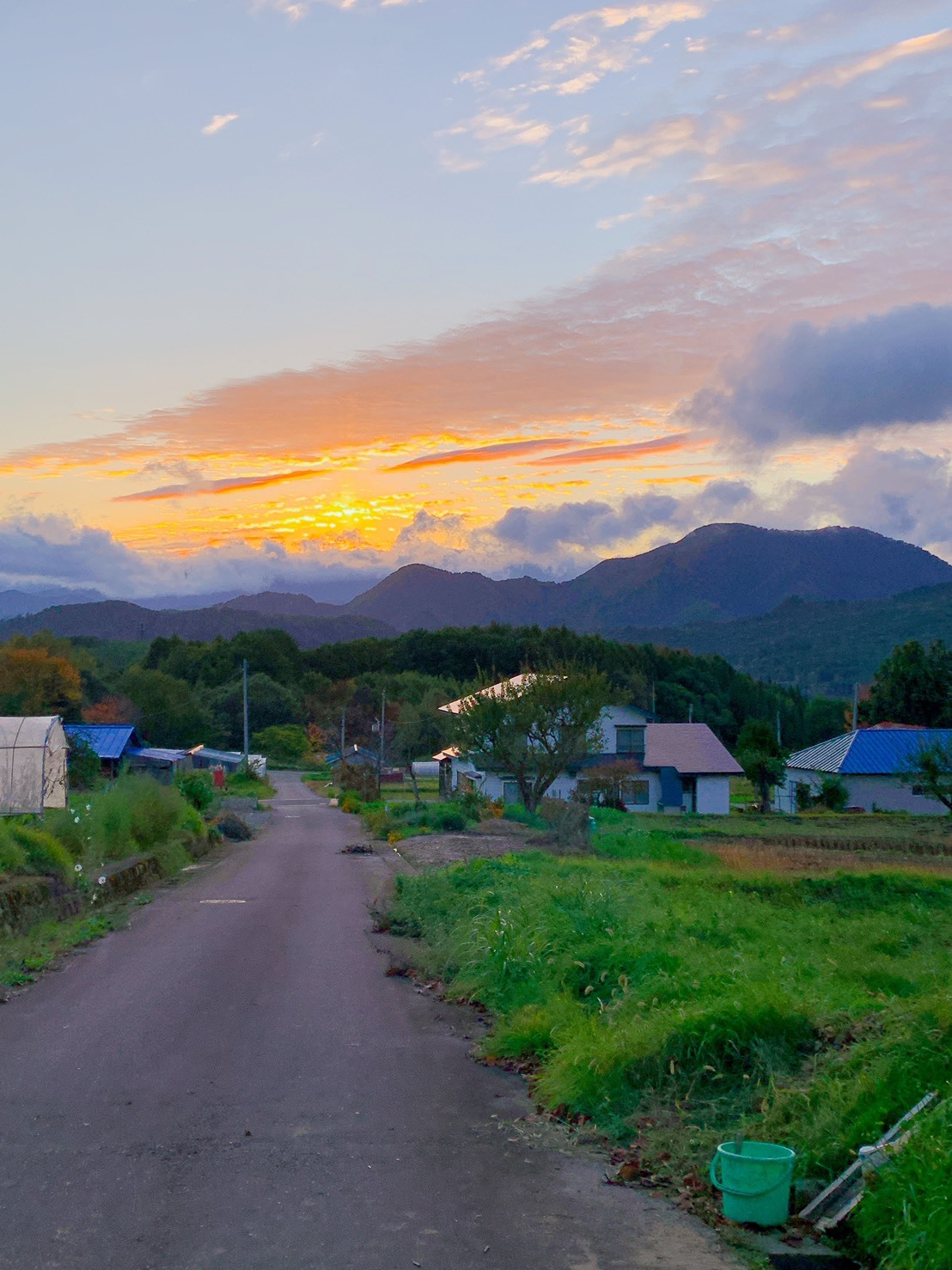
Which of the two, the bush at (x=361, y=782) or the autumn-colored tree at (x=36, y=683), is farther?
the autumn-colored tree at (x=36, y=683)

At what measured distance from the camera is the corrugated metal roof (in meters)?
57.8

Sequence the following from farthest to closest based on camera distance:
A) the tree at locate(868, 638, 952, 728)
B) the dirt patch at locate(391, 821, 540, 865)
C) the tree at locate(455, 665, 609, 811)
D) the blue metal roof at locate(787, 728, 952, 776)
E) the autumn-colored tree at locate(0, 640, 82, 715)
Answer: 1. the tree at locate(868, 638, 952, 728)
2. the autumn-colored tree at locate(0, 640, 82, 715)
3. the blue metal roof at locate(787, 728, 952, 776)
4. the tree at locate(455, 665, 609, 811)
5. the dirt patch at locate(391, 821, 540, 865)

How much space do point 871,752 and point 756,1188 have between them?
56.6m

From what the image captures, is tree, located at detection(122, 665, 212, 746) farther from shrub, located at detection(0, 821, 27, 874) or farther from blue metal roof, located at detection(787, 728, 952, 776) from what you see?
shrub, located at detection(0, 821, 27, 874)

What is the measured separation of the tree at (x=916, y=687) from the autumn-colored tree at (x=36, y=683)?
52252 millimetres

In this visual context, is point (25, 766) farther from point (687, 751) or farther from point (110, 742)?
point (687, 751)

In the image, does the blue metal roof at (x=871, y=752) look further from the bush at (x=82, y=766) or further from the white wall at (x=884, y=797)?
the bush at (x=82, y=766)

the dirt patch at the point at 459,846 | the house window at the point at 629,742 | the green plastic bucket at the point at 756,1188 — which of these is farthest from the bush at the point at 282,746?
the green plastic bucket at the point at 756,1188

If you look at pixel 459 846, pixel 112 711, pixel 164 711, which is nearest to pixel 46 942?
pixel 459 846

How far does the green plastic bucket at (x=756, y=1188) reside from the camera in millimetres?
5238

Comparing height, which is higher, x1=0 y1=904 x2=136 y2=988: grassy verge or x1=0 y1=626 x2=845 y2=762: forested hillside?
x1=0 y1=626 x2=845 y2=762: forested hillside

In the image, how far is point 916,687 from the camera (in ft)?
235

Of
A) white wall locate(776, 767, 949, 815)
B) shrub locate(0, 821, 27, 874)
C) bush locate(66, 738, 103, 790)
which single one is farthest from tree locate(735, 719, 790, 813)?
shrub locate(0, 821, 27, 874)

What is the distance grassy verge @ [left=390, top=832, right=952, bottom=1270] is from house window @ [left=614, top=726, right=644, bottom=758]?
1707 inches
